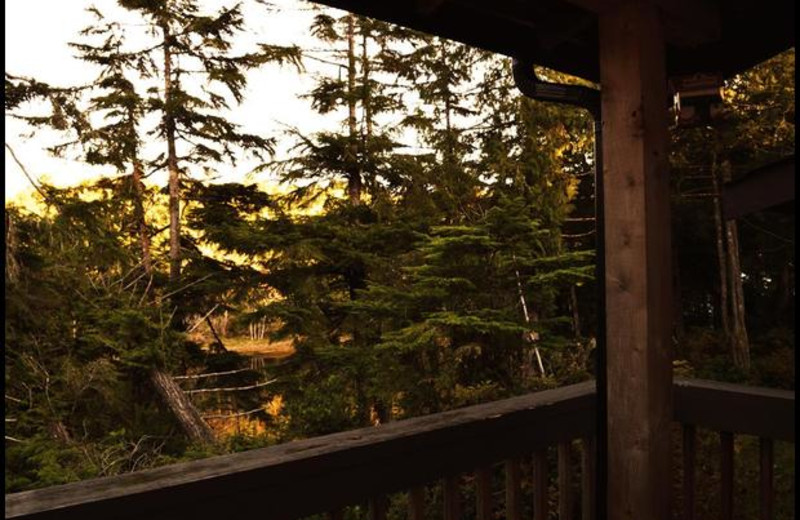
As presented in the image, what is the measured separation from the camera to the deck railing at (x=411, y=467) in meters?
1.08

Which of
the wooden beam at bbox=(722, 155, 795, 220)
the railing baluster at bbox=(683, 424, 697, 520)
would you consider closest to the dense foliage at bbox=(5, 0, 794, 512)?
the railing baluster at bbox=(683, 424, 697, 520)

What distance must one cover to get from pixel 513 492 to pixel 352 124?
9.00m

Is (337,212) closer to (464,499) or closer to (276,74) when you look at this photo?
(276,74)

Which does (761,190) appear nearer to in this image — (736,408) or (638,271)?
(638,271)

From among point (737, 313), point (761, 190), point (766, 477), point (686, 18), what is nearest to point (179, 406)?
point (766, 477)

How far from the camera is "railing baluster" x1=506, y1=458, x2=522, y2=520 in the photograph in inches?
66.7

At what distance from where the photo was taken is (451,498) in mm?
1552

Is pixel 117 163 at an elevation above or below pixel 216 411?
above

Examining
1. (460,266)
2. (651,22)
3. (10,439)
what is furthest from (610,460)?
(10,439)

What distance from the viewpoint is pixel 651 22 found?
64.9 inches

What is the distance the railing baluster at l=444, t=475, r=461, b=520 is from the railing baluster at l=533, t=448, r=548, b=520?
0.33 meters

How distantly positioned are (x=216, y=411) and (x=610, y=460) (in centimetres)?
982

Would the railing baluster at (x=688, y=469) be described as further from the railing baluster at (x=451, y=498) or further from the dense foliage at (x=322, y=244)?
the dense foliage at (x=322, y=244)

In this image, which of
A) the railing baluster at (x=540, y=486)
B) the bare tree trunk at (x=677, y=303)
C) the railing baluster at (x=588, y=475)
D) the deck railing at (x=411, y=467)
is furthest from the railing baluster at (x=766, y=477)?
the bare tree trunk at (x=677, y=303)
